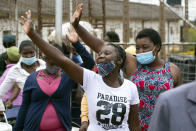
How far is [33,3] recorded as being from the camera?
28.0 ft

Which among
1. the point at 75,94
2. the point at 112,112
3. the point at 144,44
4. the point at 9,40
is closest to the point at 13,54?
the point at 9,40

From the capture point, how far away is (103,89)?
12.0 ft

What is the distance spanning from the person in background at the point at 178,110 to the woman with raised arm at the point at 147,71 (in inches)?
93.0

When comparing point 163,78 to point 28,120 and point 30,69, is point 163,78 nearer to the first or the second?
point 28,120

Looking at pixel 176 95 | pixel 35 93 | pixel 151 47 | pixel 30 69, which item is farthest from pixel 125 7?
pixel 176 95

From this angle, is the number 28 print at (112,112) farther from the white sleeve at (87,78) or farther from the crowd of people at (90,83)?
the white sleeve at (87,78)

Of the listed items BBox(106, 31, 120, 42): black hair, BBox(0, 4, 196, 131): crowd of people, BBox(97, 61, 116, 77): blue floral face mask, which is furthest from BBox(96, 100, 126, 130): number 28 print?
BBox(106, 31, 120, 42): black hair

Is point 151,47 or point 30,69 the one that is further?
point 30,69

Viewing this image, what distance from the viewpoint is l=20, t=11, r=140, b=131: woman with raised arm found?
3.54m

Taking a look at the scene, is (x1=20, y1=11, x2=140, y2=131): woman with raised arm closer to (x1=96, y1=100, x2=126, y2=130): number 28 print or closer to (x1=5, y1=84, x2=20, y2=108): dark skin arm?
(x1=96, y1=100, x2=126, y2=130): number 28 print

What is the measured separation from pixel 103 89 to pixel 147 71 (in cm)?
105

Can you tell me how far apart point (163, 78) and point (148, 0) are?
5268mm

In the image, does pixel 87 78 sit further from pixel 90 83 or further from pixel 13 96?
pixel 13 96

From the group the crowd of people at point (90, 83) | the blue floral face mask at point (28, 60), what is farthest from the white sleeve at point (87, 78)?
the blue floral face mask at point (28, 60)
